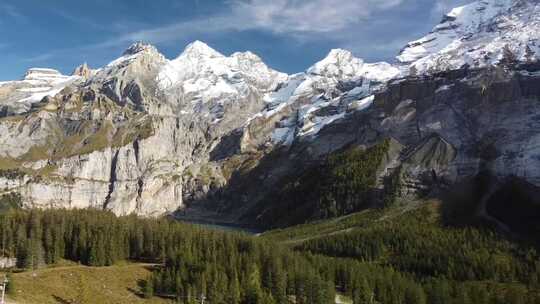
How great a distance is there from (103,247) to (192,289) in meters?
32.1

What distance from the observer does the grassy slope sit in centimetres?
9106

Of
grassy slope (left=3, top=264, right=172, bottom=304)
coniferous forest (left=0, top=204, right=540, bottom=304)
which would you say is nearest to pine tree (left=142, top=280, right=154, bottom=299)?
coniferous forest (left=0, top=204, right=540, bottom=304)

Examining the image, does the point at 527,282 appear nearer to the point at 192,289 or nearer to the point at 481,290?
the point at 481,290

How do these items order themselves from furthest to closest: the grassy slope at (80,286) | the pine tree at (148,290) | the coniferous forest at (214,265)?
the coniferous forest at (214,265) < the pine tree at (148,290) < the grassy slope at (80,286)

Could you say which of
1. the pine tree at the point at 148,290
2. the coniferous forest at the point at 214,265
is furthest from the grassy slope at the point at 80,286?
the coniferous forest at the point at 214,265

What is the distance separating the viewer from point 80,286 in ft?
327

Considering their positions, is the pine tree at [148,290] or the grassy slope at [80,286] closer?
the grassy slope at [80,286]

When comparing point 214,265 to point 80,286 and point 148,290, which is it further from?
point 80,286

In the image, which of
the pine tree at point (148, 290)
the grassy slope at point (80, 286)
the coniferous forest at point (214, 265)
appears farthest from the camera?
the coniferous forest at point (214, 265)

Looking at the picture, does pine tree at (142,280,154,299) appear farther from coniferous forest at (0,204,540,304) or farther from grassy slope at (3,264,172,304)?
grassy slope at (3,264,172,304)

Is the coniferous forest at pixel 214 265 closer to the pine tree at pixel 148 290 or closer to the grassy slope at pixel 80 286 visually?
the pine tree at pixel 148 290

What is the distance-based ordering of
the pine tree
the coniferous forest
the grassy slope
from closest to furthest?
the grassy slope
the pine tree
the coniferous forest

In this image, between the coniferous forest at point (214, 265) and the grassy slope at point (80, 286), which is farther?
the coniferous forest at point (214, 265)

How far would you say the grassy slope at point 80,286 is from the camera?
299ft
